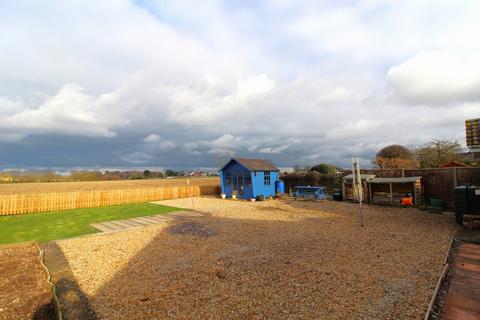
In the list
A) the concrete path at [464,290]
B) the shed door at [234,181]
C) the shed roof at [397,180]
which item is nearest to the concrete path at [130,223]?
the shed door at [234,181]

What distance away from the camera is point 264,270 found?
5836 mm

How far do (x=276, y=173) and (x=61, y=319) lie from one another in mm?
20955

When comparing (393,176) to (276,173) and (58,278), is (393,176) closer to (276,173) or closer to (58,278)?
(276,173)

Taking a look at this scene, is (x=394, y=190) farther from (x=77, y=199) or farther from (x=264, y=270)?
(x=77, y=199)

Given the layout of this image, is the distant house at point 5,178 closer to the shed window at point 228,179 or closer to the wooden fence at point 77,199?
the wooden fence at point 77,199

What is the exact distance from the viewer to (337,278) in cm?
525

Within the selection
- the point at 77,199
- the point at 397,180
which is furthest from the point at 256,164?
the point at 77,199

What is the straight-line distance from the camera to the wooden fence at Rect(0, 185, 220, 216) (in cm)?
1597

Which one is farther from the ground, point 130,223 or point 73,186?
point 73,186

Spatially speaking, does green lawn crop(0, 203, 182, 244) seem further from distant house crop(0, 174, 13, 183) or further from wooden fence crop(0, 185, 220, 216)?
distant house crop(0, 174, 13, 183)

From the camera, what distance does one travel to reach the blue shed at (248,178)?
2139cm

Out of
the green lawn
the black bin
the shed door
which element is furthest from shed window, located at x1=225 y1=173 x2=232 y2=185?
the black bin

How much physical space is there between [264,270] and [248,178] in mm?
15835

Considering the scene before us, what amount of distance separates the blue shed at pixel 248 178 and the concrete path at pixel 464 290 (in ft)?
50.8
